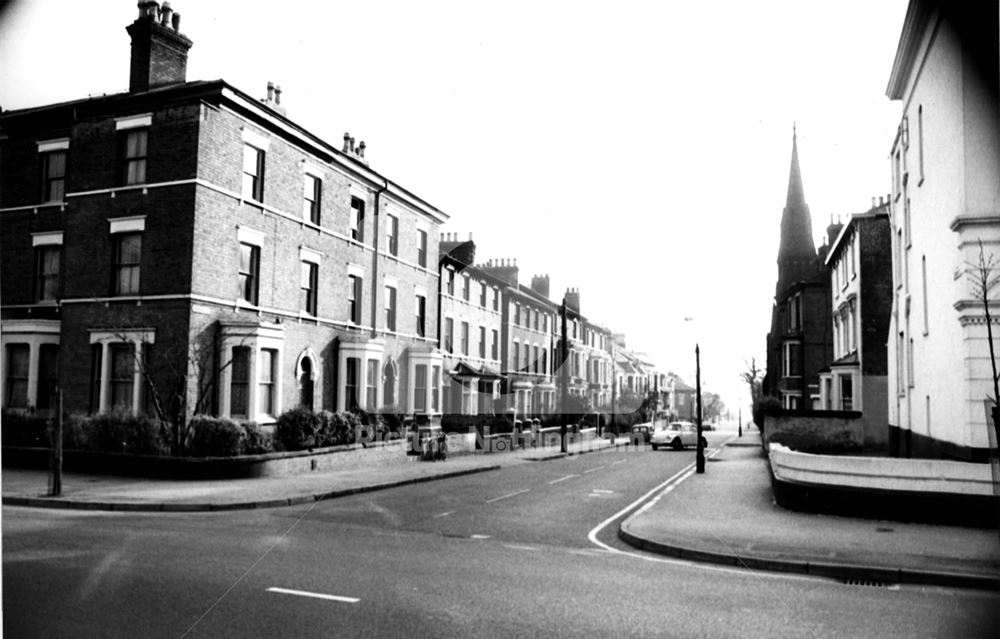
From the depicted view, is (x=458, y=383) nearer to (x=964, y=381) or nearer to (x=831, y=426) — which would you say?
(x=964, y=381)

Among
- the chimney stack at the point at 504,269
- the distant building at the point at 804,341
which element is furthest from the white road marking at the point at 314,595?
the distant building at the point at 804,341

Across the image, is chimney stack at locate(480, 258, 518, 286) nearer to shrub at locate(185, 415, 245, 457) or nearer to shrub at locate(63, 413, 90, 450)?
shrub at locate(185, 415, 245, 457)

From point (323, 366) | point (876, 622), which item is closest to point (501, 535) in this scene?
point (876, 622)

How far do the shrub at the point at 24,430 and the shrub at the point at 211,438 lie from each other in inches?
130

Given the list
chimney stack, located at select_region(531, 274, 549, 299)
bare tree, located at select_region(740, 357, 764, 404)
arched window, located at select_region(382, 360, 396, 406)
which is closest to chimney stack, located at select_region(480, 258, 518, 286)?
chimney stack, located at select_region(531, 274, 549, 299)

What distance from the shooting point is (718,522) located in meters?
11.5

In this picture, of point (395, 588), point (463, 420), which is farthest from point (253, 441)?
point (395, 588)

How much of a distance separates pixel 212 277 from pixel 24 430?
5.70 m

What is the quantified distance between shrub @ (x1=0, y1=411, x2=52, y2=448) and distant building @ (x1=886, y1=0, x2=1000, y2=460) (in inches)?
409

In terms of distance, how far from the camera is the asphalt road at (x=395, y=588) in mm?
4828

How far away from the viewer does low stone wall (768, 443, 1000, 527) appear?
9445 millimetres

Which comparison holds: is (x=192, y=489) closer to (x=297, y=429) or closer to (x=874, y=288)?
(x=297, y=429)

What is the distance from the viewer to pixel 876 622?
5.49 m

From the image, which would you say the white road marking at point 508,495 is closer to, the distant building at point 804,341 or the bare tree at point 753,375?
the distant building at point 804,341
